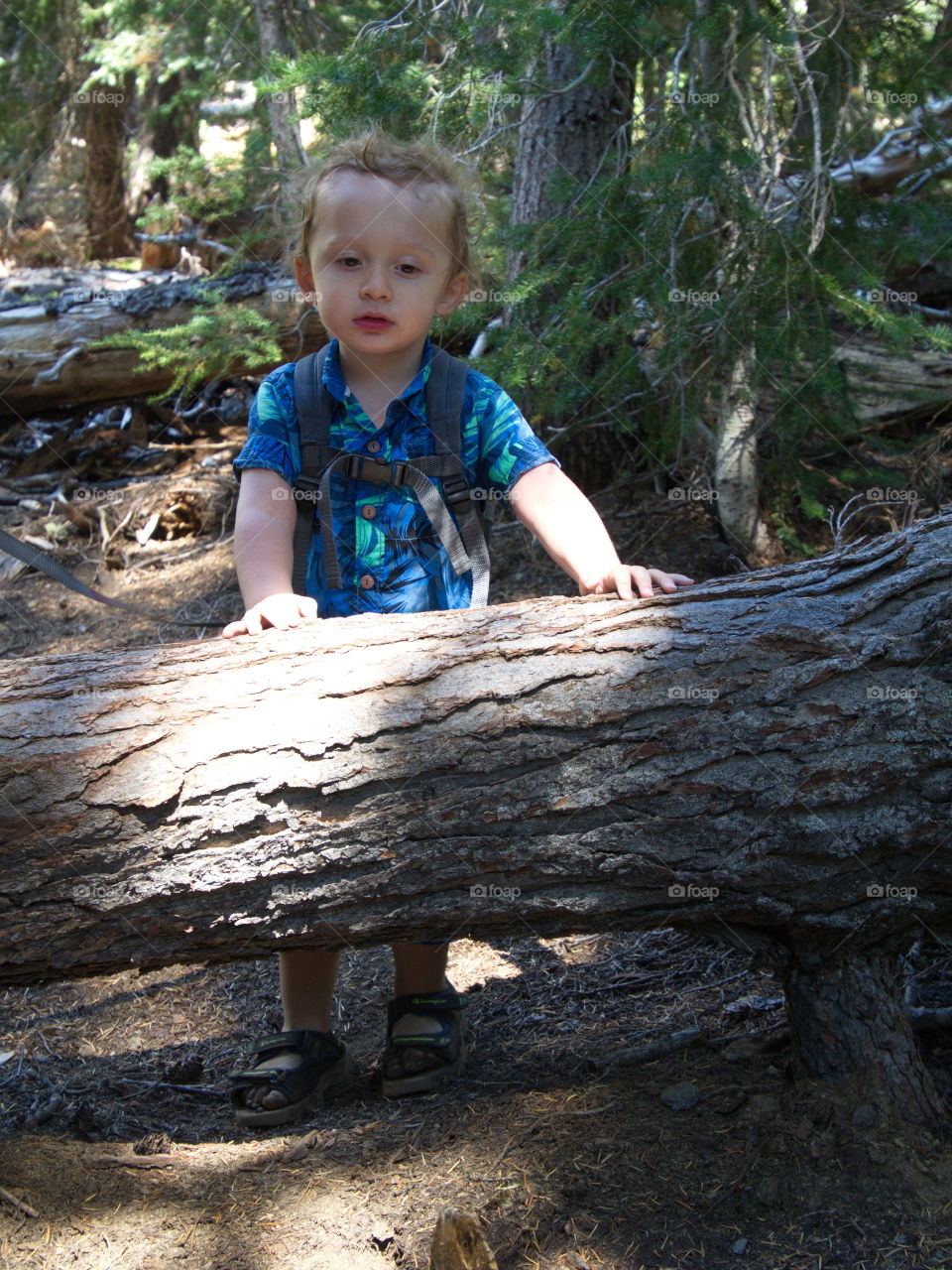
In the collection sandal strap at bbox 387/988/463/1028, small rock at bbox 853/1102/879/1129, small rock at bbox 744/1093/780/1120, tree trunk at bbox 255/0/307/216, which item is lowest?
sandal strap at bbox 387/988/463/1028

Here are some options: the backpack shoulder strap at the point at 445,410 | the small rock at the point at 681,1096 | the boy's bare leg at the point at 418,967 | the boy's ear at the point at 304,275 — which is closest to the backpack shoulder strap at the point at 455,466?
the backpack shoulder strap at the point at 445,410

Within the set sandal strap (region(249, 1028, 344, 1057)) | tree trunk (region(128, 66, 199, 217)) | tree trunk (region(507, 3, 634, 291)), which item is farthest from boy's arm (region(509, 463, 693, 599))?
tree trunk (region(128, 66, 199, 217))

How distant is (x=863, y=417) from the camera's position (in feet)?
18.1

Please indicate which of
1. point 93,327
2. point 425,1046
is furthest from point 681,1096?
point 93,327

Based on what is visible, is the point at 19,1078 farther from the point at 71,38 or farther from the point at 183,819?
the point at 71,38

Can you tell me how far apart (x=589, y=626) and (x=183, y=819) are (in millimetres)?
931

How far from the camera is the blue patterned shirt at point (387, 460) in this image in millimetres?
2941

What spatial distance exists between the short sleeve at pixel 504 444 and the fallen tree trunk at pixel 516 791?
0.84 meters

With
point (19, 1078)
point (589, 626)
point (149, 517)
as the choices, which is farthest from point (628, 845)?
point (149, 517)

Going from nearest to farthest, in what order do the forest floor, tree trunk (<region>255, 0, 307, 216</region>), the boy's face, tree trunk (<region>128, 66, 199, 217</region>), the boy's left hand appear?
the forest floor → the boy's left hand → the boy's face → tree trunk (<region>255, 0, 307, 216</region>) → tree trunk (<region>128, 66, 199, 217</region>)

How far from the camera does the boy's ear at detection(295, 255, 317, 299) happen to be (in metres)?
3.11

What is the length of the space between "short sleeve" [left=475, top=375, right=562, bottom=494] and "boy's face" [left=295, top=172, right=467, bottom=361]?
0.29 meters

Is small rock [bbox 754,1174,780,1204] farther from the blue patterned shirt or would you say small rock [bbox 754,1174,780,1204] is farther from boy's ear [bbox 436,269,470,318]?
boy's ear [bbox 436,269,470,318]

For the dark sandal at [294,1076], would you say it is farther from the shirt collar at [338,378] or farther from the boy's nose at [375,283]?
the boy's nose at [375,283]
